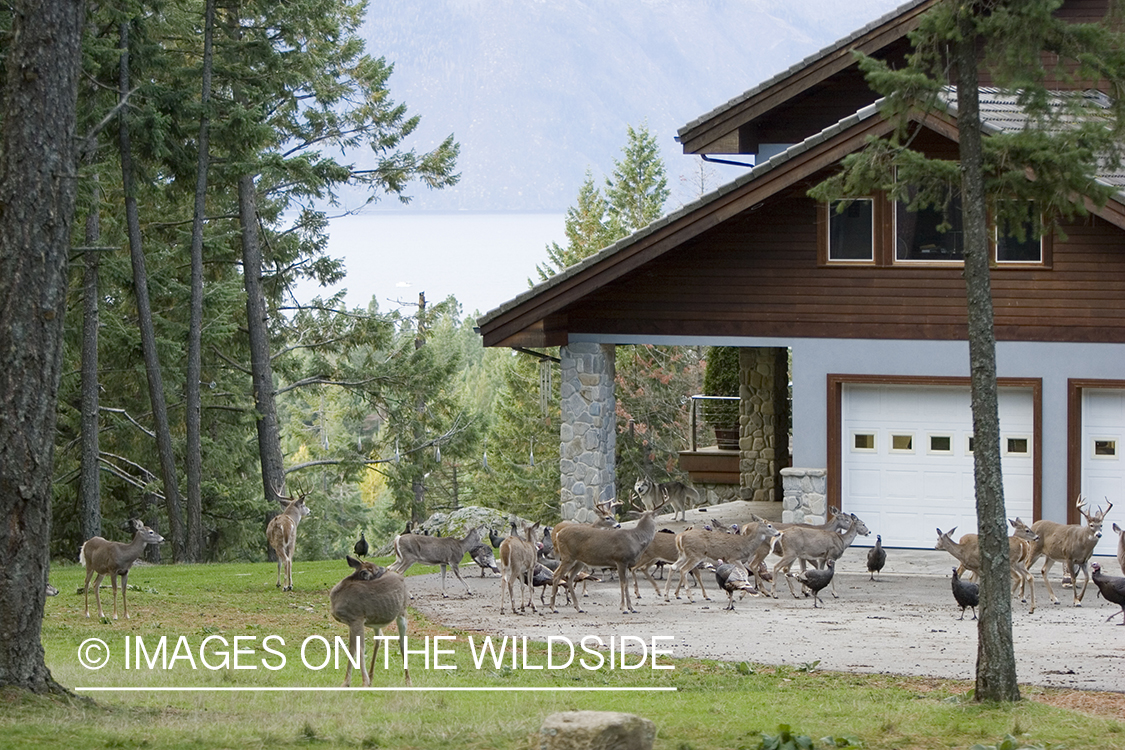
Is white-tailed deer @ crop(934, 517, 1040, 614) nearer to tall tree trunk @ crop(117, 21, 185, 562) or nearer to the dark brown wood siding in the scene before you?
the dark brown wood siding

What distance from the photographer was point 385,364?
38594 mm

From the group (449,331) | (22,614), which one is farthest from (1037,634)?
(449,331)

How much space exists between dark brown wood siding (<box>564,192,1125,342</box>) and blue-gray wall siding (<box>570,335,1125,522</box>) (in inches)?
6.1

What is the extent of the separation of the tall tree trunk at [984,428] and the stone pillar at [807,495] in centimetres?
1026

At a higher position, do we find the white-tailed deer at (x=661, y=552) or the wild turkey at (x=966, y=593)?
the white-tailed deer at (x=661, y=552)

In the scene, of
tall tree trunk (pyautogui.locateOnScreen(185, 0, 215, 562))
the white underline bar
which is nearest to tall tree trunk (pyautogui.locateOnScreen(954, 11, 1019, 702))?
the white underline bar

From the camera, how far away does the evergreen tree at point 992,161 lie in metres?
10.6

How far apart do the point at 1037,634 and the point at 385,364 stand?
26.3m

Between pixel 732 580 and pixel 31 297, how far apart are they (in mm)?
9999

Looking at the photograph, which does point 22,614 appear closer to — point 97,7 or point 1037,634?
point 1037,634

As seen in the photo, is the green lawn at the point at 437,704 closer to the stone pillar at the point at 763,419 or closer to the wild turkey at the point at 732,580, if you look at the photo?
the wild turkey at the point at 732,580

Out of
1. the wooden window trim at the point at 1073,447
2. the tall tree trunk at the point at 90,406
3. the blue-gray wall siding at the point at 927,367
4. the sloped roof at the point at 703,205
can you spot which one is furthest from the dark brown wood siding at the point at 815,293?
the tall tree trunk at the point at 90,406

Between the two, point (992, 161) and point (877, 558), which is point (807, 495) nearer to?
point (877, 558)

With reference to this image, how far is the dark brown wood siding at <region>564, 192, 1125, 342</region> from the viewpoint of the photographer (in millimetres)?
20078
